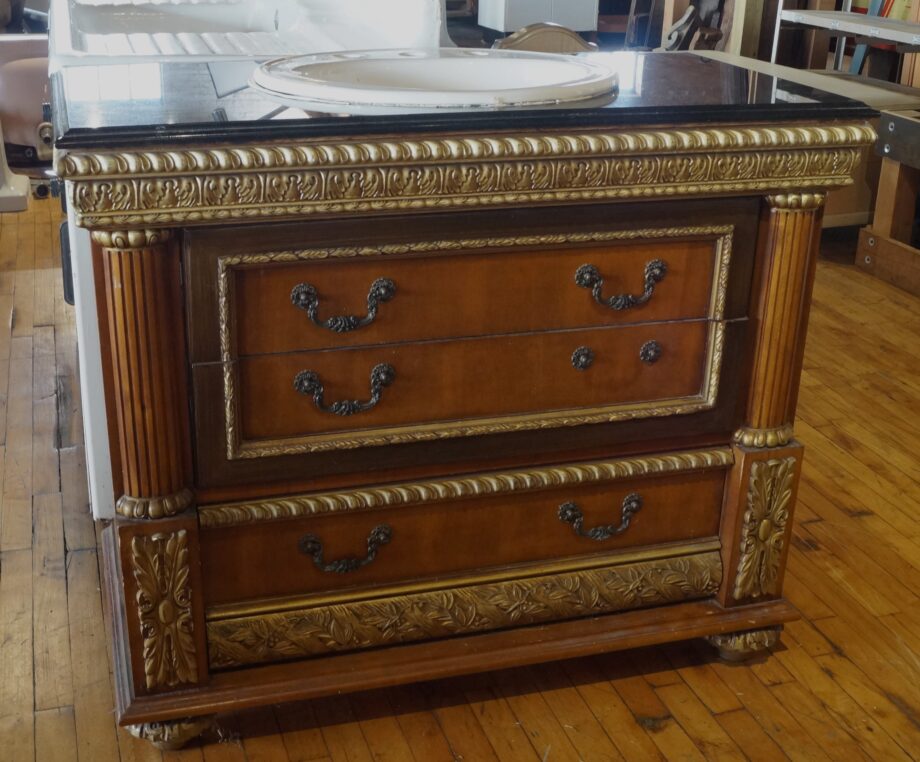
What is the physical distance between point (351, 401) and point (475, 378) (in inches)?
5.8

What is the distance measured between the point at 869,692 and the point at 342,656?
2.27 ft

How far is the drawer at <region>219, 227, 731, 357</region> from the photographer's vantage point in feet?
4.08

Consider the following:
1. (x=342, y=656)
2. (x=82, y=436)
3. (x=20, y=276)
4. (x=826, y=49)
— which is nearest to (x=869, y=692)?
(x=342, y=656)

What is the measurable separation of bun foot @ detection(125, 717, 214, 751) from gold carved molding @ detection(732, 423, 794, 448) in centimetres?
73

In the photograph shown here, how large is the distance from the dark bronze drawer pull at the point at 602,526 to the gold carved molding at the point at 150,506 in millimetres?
468

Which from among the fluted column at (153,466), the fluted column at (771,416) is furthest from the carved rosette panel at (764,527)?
the fluted column at (153,466)

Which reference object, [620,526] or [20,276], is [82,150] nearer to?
[620,526]

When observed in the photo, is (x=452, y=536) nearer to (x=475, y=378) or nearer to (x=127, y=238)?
(x=475, y=378)

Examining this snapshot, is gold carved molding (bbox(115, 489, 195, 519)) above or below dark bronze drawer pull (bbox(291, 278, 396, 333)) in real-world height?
below

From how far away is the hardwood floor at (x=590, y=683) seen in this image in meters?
1.42

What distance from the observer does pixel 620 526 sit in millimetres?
1484

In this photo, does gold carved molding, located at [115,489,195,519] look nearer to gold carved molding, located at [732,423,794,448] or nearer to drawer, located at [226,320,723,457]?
drawer, located at [226,320,723,457]

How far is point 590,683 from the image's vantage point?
154cm

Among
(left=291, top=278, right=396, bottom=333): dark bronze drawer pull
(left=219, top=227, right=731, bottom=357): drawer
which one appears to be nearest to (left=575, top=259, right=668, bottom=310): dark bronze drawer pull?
(left=219, top=227, right=731, bottom=357): drawer
